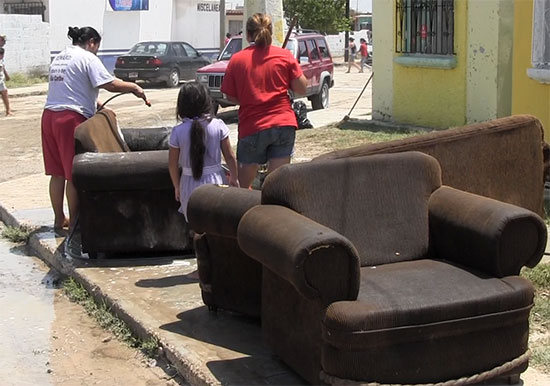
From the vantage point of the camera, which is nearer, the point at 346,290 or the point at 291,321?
A: the point at 346,290

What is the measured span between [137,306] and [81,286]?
977 mm

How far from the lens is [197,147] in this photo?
5.90 meters

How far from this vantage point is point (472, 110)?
13.2 m

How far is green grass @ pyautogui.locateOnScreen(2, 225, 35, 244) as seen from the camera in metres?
8.21

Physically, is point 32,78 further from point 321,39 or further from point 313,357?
point 313,357

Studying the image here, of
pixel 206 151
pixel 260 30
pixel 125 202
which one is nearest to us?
pixel 206 151

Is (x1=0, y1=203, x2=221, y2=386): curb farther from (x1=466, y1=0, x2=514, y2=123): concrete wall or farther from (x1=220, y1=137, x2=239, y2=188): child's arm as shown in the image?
(x1=466, y1=0, x2=514, y2=123): concrete wall

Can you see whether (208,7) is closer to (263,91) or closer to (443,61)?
(443,61)

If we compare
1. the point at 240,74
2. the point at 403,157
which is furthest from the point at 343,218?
the point at 240,74

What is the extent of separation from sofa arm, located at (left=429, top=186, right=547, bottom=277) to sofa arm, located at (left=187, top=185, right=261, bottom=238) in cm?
104

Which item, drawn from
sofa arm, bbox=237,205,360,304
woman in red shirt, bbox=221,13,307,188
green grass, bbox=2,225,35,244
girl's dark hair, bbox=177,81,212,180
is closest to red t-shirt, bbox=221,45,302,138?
woman in red shirt, bbox=221,13,307,188

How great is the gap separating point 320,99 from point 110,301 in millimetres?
14622

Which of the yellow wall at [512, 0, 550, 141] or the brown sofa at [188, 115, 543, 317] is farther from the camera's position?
the yellow wall at [512, 0, 550, 141]

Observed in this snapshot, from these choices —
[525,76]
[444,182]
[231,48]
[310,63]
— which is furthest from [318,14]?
[444,182]
